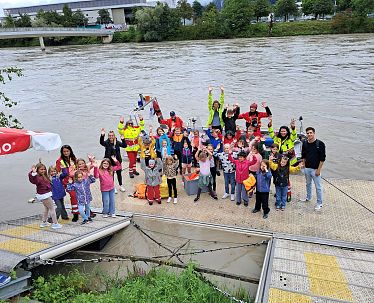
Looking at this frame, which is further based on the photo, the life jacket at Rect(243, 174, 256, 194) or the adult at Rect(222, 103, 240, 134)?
the adult at Rect(222, 103, 240, 134)

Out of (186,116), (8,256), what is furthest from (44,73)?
(8,256)

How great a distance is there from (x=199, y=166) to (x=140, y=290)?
3.67 m

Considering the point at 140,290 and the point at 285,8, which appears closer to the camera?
the point at 140,290

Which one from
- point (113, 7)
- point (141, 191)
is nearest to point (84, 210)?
point (141, 191)

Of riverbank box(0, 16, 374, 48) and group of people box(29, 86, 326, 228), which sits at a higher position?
riverbank box(0, 16, 374, 48)

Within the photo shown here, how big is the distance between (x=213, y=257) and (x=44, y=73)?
110 feet

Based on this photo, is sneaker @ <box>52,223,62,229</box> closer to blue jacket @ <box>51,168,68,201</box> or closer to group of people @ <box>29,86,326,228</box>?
group of people @ <box>29,86,326,228</box>

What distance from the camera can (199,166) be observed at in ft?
27.5

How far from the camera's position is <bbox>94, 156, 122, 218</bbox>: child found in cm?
712

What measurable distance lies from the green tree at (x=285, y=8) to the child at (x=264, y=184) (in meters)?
75.6

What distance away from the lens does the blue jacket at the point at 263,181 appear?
23.2ft

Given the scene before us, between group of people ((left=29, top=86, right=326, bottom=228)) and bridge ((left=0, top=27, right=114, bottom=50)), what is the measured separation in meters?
49.9

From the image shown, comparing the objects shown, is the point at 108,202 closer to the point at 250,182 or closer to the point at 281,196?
the point at 250,182

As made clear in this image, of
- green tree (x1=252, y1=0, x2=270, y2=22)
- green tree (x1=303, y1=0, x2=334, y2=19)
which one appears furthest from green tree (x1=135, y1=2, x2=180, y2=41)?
green tree (x1=303, y1=0, x2=334, y2=19)
